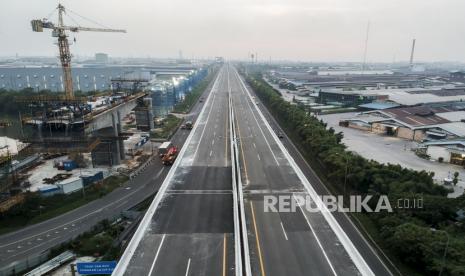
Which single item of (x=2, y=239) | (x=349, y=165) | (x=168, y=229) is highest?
(x=349, y=165)

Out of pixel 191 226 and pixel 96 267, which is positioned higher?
pixel 96 267

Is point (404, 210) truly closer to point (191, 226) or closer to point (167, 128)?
point (191, 226)

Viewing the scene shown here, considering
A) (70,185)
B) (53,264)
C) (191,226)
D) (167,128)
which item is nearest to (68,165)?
(70,185)

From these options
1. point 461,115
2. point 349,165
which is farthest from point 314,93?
point 349,165

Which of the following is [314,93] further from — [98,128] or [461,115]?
[98,128]

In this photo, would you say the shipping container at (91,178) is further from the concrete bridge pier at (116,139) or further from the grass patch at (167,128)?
the grass patch at (167,128)

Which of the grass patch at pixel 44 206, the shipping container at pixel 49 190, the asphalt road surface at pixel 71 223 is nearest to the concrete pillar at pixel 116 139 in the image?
the asphalt road surface at pixel 71 223
